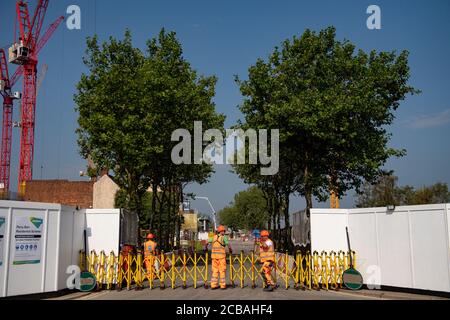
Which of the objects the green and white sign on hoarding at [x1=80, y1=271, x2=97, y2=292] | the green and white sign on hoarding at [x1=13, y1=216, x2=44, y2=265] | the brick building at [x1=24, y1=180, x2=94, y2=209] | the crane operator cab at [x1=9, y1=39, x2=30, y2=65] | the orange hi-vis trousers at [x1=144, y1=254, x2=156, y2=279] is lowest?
the green and white sign on hoarding at [x1=80, y1=271, x2=97, y2=292]

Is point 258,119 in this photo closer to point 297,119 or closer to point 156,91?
point 297,119

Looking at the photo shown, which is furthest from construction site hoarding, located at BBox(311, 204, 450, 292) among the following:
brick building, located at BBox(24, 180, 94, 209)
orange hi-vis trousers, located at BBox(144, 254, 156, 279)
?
brick building, located at BBox(24, 180, 94, 209)

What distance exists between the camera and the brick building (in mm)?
63719

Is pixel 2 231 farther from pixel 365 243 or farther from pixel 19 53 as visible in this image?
pixel 19 53

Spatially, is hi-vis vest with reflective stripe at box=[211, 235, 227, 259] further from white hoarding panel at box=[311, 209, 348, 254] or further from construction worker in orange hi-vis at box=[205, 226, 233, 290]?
white hoarding panel at box=[311, 209, 348, 254]

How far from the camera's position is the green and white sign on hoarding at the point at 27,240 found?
1468 centimetres

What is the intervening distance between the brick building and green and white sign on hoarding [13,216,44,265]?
49.0 m

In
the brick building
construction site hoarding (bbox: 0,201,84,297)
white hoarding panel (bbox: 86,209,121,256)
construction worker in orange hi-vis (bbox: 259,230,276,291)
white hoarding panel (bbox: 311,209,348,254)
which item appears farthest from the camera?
the brick building

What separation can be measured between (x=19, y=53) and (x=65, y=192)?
104ft

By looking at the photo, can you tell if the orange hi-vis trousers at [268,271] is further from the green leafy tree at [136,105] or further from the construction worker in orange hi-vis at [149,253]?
the green leafy tree at [136,105]

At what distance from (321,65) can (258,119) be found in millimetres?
4726

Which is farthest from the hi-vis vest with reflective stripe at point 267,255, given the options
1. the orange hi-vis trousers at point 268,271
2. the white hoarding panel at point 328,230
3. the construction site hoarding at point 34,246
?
the construction site hoarding at point 34,246

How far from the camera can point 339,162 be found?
1148 inches
